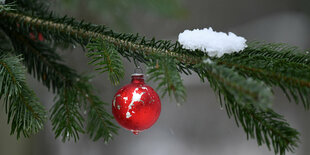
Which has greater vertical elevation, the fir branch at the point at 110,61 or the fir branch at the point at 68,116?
the fir branch at the point at 110,61

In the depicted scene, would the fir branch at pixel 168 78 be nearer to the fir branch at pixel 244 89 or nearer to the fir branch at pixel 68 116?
the fir branch at pixel 244 89

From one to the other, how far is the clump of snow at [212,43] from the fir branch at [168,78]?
3 cm

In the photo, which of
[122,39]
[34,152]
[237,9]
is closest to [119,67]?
[122,39]

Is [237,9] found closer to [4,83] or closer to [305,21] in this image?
[305,21]

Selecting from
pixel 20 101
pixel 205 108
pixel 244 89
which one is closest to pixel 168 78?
pixel 244 89

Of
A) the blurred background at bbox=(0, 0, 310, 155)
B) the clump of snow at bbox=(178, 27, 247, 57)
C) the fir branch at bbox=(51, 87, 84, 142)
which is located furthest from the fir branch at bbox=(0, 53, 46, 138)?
the blurred background at bbox=(0, 0, 310, 155)

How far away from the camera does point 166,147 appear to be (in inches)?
52.3

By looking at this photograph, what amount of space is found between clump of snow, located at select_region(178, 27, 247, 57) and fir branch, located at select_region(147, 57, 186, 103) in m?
0.03

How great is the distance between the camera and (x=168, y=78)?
9.1 inches

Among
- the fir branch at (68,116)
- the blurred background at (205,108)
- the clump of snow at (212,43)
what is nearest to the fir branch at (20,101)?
the fir branch at (68,116)

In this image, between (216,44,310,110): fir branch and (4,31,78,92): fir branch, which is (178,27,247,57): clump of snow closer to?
(216,44,310,110): fir branch

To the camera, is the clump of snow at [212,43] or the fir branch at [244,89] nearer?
the fir branch at [244,89]

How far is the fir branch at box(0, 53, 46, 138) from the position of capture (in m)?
0.29

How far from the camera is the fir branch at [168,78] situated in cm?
22
